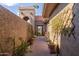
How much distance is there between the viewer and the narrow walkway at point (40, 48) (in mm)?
3082

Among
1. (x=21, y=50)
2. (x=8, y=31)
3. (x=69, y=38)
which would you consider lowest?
(x=21, y=50)

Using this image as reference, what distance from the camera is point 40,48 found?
3158 mm

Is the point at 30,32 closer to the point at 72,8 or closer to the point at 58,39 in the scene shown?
the point at 58,39

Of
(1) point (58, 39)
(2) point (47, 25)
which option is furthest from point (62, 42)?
(2) point (47, 25)

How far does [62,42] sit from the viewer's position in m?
3.38

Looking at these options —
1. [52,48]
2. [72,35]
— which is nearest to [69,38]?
[72,35]

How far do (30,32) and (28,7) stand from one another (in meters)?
0.53

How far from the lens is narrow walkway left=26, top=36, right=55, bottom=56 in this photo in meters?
3.08

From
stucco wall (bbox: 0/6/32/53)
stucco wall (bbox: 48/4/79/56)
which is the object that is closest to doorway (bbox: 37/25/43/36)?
stucco wall (bbox: 0/6/32/53)

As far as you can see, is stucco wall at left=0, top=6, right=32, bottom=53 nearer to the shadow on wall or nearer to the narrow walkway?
the narrow walkway

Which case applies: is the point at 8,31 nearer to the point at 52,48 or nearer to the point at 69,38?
the point at 52,48

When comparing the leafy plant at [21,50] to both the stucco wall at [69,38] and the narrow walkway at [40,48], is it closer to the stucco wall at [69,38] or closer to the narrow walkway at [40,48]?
the narrow walkway at [40,48]

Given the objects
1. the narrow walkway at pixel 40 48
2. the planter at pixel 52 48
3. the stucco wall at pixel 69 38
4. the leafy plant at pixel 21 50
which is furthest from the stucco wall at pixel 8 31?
the stucco wall at pixel 69 38

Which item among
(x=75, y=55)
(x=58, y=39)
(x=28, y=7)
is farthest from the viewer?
(x=58, y=39)
